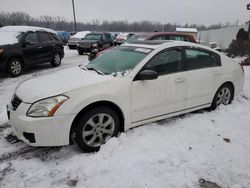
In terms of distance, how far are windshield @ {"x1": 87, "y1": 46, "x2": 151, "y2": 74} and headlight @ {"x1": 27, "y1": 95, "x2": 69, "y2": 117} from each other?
1.07 metres

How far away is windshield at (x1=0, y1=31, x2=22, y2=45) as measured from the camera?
8.24 meters

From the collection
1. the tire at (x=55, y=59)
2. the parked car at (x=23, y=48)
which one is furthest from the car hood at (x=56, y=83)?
the tire at (x=55, y=59)

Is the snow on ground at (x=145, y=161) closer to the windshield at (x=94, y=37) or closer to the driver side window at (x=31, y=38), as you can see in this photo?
the driver side window at (x=31, y=38)

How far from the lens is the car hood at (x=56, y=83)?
309 centimetres

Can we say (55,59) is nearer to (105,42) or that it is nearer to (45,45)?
(45,45)

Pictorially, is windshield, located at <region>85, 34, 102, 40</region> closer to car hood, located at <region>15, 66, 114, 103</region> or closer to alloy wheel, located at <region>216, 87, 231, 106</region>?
alloy wheel, located at <region>216, 87, 231, 106</region>

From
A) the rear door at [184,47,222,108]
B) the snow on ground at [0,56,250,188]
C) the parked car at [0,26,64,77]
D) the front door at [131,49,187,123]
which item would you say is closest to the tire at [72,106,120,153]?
the snow on ground at [0,56,250,188]

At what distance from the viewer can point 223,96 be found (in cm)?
493

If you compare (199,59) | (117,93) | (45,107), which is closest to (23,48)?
(45,107)

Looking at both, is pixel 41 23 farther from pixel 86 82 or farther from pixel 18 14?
pixel 86 82

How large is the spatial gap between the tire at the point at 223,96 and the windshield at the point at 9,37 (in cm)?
735

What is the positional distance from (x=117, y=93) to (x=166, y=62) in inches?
46.8

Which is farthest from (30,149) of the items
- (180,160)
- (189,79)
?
(189,79)

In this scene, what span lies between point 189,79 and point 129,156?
1.92 m
